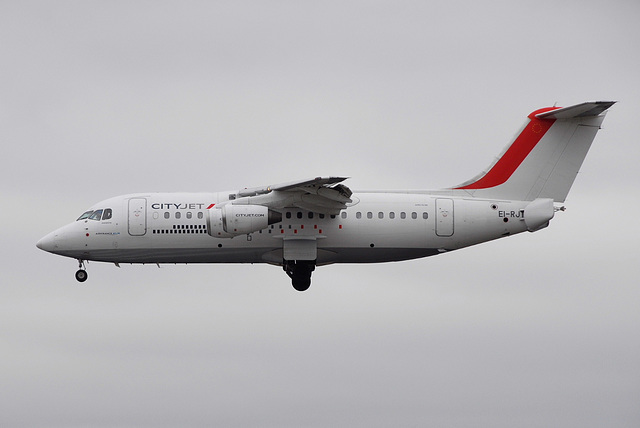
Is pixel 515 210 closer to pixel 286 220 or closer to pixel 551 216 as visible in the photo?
pixel 551 216

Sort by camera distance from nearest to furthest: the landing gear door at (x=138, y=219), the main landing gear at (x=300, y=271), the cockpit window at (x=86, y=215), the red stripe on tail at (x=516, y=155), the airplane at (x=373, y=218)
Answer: the airplane at (x=373, y=218) < the main landing gear at (x=300, y=271) < the landing gear door at (x=138, y=219) < the red stripe on tail at (x=516, y=155) < the cockpit window at (x=86, y=215)

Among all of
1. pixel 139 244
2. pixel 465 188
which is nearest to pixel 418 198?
pixel 465 188

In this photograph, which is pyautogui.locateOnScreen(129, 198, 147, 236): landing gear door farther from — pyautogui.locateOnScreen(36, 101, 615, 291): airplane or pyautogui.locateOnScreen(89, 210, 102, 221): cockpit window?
pyautogui.locateOnScreen(89, 210, 102, 221): cockpit window

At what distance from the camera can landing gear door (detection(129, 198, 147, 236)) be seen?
45.4 m

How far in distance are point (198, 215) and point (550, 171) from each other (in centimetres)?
1141

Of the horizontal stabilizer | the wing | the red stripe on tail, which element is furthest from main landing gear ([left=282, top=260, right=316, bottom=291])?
the horizontal stabilizer

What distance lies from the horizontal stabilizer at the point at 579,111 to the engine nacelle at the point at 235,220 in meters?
9.70

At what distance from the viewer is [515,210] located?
45.2 metres

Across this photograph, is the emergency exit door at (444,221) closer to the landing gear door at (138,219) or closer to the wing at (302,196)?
the wing at (302,196)

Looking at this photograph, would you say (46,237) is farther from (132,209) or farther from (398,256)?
(398,256)

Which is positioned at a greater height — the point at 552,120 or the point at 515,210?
the point at 552,120

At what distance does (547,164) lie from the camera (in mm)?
45594

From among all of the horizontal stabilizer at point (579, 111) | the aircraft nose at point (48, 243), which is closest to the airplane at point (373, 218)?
the horizontal stabilizer at point (579, 111)

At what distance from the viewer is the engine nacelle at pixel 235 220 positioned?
43500 millimetres
